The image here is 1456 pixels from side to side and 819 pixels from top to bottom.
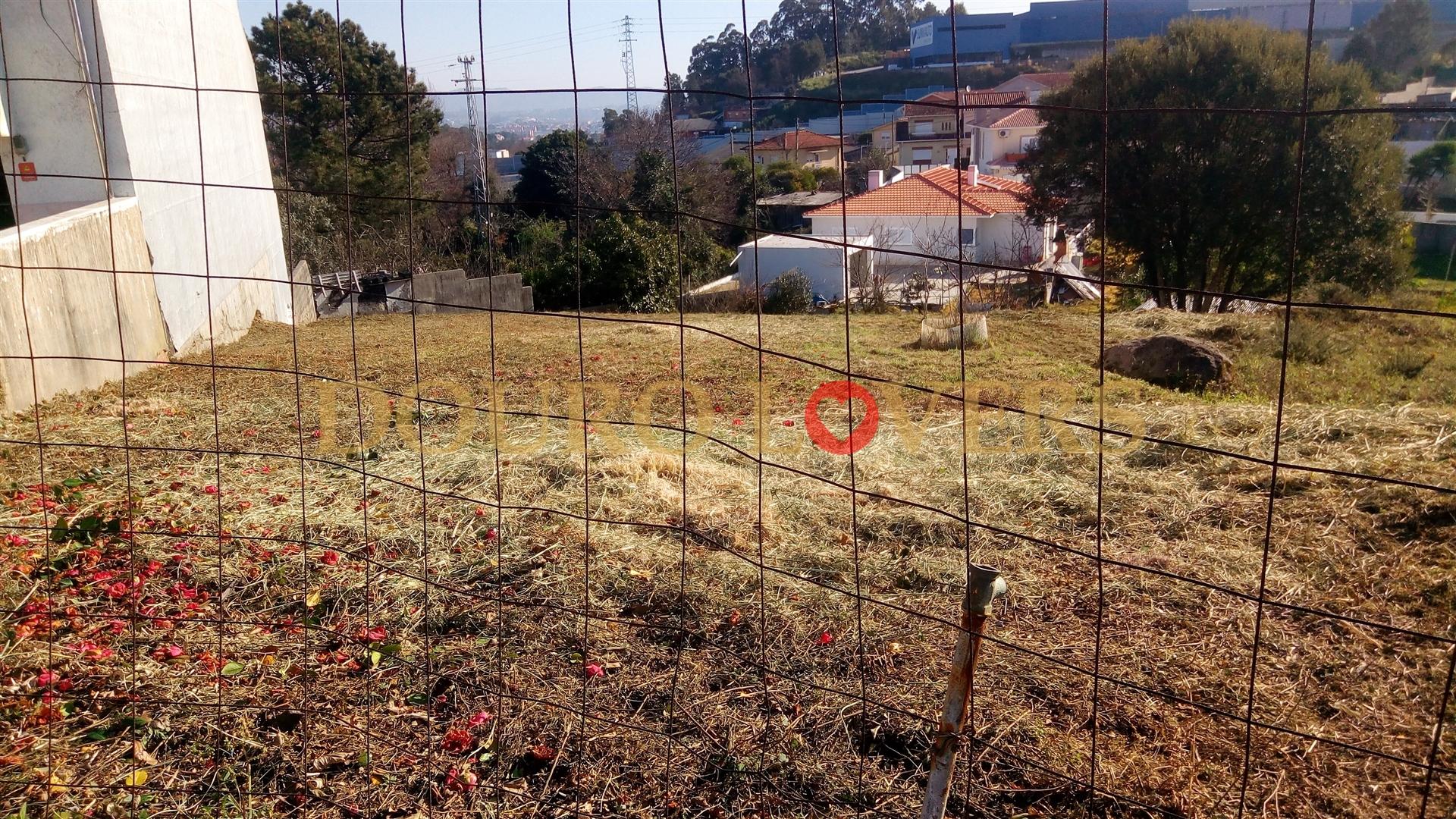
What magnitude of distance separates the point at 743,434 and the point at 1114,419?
184cm

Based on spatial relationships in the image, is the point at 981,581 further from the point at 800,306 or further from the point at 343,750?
the point at 800,306

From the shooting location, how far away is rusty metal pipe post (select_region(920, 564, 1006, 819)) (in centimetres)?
158

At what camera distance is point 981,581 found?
157 cm

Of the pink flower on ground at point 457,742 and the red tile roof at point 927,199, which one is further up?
the red tile roof at point 927,199

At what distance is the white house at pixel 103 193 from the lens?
5059 mm

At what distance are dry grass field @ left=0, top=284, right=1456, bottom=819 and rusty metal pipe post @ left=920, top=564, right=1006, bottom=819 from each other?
0.10 m

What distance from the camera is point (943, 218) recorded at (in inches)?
694

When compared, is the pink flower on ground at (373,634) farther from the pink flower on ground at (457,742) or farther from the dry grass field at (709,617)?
the pink flower on ground at (457,742)

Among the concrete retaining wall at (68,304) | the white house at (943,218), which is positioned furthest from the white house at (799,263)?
the concrete retaining wall at (68,304)

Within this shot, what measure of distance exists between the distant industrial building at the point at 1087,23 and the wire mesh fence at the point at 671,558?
5.06 ft

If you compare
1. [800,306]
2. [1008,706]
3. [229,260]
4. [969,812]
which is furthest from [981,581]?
[800,306]

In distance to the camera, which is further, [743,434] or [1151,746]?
[743,434]

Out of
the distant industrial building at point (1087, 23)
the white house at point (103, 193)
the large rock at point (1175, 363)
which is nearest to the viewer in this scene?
the white house at point (103, 193)

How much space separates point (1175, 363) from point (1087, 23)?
43.1ft
